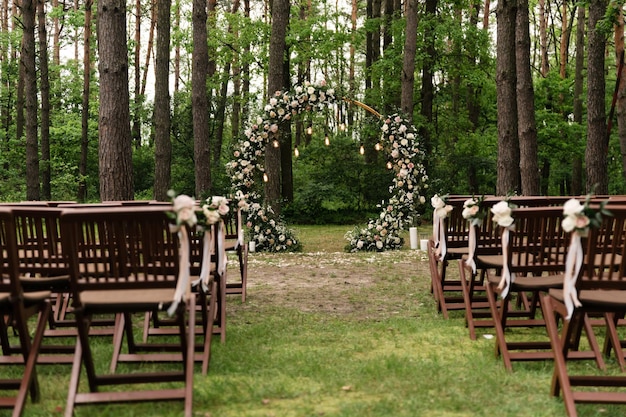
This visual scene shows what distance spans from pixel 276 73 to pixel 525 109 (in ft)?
19.5

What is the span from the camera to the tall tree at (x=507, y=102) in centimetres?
1302

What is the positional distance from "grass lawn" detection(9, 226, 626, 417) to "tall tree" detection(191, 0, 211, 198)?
810cm

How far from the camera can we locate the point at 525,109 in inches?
492

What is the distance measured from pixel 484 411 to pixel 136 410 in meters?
1.94

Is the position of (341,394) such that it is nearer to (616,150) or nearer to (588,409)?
(588,409)

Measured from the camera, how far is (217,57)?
79.8 ft

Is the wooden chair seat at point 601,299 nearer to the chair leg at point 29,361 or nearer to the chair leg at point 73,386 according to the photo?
the chair leg at point 73,386

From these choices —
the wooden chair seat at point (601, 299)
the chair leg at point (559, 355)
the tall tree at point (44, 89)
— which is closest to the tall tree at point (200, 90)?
the tall tree at point (44, 89)

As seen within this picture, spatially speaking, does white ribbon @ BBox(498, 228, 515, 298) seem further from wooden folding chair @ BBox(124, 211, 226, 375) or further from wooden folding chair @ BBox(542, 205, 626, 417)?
wooden folding chair @ BBox(124, 211, 226, 375)

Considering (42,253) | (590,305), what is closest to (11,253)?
(42,253)

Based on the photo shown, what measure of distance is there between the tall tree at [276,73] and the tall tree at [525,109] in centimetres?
532

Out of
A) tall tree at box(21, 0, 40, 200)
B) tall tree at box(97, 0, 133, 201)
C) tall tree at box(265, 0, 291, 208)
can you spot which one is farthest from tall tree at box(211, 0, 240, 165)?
tall tree at box(97, 0, 133, 201)

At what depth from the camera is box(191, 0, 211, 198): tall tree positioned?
15898mm

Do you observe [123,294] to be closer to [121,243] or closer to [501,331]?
[121,243]
